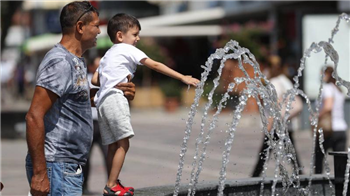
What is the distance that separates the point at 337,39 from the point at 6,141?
8510 mm

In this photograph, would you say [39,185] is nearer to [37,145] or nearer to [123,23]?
[37,145]

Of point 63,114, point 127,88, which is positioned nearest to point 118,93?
point 127,88

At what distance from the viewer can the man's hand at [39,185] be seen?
3871mm

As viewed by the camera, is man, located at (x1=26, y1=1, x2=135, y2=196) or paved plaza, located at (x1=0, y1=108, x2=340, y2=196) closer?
man, located at (x1=26, y1=1, x2=135, y2=196)

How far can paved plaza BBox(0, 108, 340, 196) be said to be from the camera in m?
9.95

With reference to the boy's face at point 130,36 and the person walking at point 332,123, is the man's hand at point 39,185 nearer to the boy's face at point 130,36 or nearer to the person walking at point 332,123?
the boy's face at point 130,36

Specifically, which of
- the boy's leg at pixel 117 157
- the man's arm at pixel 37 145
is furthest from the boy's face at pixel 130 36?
the man's arm at pixel 37 145

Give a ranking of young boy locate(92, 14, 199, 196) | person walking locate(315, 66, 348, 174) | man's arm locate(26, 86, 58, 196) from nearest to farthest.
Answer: man's arm locate(26, 86, 58, 196), young boy locate(92, 14, 199, 196), person walking locate(315, 66, 348, 174)

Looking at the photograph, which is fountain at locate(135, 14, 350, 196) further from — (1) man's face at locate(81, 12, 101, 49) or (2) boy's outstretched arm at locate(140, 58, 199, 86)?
(1) man's face at locate(81, 12, 101, 49)

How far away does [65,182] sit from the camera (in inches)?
161

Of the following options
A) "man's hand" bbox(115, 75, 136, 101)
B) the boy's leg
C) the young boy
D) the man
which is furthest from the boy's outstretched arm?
the man

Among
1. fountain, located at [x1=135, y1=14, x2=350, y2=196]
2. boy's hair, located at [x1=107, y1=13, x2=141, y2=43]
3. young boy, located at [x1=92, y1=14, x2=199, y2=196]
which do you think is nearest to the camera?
young boy, located at [x1=92, y1=14, x2=199, y2=196]

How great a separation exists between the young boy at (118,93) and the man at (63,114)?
713mm

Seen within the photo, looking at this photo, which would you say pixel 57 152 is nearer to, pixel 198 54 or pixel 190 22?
pixel 190 22
